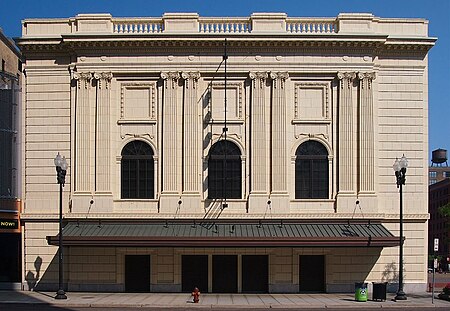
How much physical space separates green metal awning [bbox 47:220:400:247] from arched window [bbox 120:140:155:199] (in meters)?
1.87

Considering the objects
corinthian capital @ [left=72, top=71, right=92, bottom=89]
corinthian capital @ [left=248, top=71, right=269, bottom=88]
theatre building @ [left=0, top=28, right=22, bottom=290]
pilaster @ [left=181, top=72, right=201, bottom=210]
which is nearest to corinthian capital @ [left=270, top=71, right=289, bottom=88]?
corinthian capital @ [left=248, top=71, right=269, bottom=88]

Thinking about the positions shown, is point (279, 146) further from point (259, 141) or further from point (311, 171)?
point (311, 171)

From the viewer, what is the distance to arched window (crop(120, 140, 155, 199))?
127 feet

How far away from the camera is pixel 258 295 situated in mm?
37156

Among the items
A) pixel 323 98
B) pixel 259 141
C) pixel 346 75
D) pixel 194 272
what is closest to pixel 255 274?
pixel 194 272

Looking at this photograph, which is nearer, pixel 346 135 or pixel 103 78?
pixel 346 135

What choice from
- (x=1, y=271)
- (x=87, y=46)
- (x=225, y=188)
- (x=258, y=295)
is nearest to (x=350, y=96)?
(x=225, y=188)

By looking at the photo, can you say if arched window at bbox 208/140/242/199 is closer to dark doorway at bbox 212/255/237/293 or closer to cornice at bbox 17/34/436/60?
dark doorway at bbox 212/255/237/293

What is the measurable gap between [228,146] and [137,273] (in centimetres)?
930

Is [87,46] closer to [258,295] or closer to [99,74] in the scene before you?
[99,74]

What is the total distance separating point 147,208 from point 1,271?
988cm

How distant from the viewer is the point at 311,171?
38875 mm

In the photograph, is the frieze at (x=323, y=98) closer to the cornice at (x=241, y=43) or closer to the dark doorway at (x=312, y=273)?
the cornice at (x=241, y=43)

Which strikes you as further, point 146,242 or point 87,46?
point 87,46
